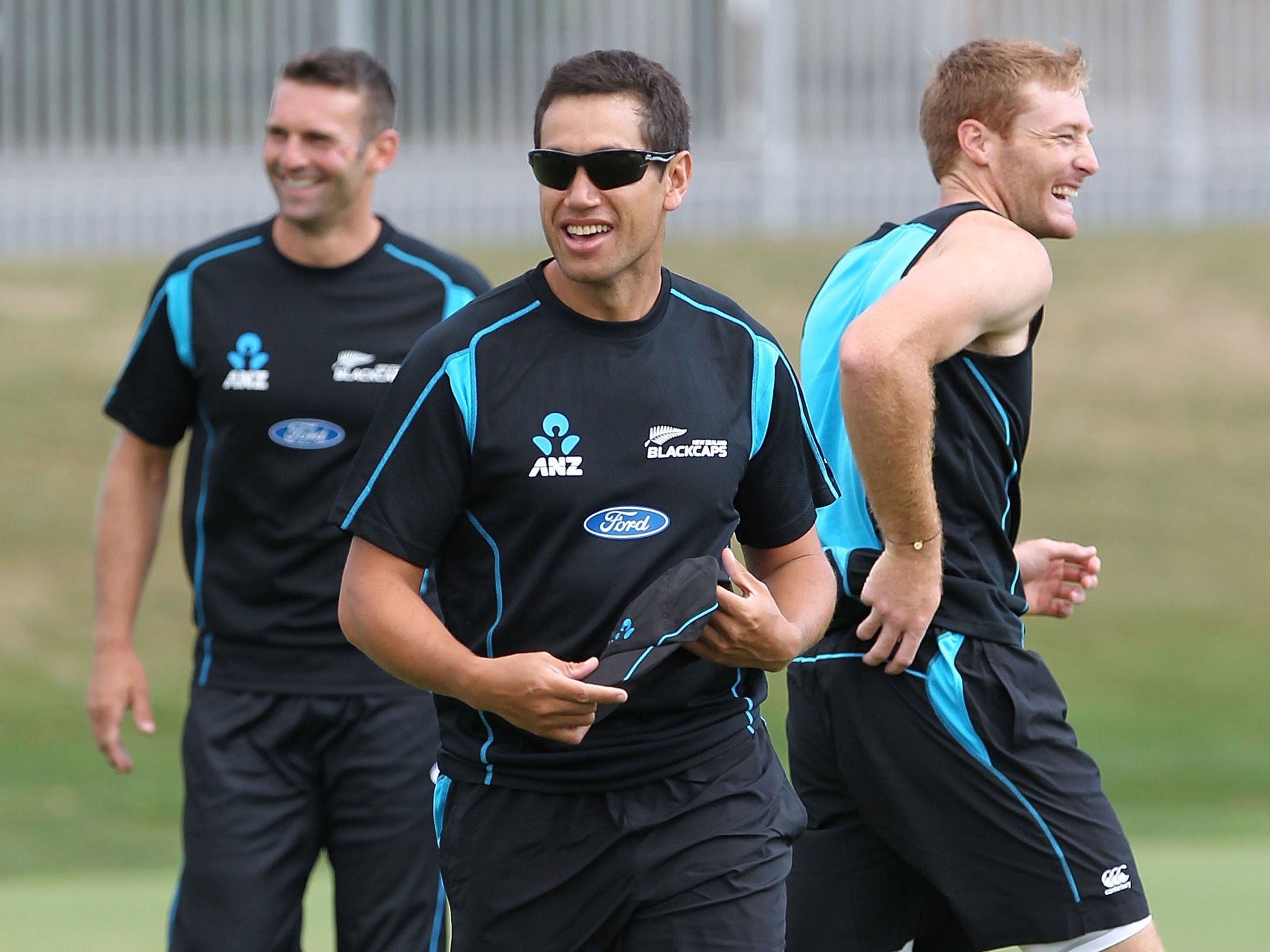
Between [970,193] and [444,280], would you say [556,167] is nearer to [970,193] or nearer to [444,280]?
[970,193]

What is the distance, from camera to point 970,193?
4145 millimetres

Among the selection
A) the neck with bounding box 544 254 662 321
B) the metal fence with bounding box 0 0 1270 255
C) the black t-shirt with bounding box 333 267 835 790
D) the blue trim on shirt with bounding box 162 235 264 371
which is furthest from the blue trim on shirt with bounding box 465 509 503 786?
the metal fence with bounding box 0 0 1270 255

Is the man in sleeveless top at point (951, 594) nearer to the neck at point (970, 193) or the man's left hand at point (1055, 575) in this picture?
the neck at point (970, 193)

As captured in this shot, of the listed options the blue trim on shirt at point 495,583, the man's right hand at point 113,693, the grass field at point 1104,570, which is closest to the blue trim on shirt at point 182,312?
the man's right hand at point 113,693

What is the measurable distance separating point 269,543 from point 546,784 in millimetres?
1495

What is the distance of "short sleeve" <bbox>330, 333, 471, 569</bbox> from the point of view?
10.8ft

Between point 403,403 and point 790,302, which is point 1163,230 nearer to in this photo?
point 790,302

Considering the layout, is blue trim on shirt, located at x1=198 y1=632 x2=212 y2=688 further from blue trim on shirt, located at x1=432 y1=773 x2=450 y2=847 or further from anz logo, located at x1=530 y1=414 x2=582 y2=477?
anz logo, located at x1=530 y1=414 x2=582 y2=477

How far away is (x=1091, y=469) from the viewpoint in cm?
1200

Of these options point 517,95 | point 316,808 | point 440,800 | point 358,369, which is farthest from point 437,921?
point 517,95

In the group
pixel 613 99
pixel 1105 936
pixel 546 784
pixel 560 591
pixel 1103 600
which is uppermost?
pixel 613 99

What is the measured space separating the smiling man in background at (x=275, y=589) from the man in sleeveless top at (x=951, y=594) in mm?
1121

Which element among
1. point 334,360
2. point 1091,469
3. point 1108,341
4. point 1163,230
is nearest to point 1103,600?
point 1091,469

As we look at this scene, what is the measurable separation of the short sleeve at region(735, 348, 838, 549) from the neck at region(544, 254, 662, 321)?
25 cm
